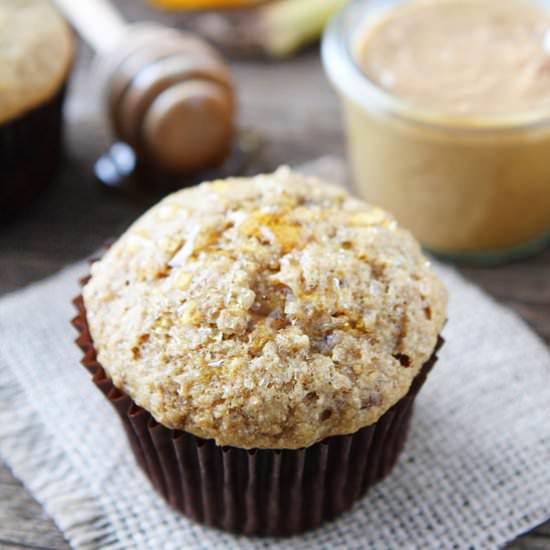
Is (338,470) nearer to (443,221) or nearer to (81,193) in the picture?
(443,221)

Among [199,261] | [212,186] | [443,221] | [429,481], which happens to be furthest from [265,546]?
[443,221]

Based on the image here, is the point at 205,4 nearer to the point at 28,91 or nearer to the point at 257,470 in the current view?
the point at 28,91

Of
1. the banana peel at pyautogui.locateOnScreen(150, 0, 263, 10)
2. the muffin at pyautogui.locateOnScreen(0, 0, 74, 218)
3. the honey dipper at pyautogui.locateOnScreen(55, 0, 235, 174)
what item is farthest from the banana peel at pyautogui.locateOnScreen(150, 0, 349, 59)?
the muffin at pyautogui.locateOnScreen(0, 0, 74, 218)

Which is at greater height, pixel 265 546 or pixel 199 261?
pixel 199 261

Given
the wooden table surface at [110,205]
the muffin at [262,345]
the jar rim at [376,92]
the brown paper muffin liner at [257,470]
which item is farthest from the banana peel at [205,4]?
the brown paper muffin liner at [257,470]

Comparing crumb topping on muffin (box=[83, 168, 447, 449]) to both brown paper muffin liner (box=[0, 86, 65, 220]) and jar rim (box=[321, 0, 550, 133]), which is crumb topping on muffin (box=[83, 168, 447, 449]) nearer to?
jar rim (box=[321, 0, 550, 133])

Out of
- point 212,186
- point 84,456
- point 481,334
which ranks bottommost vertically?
point 481,334
